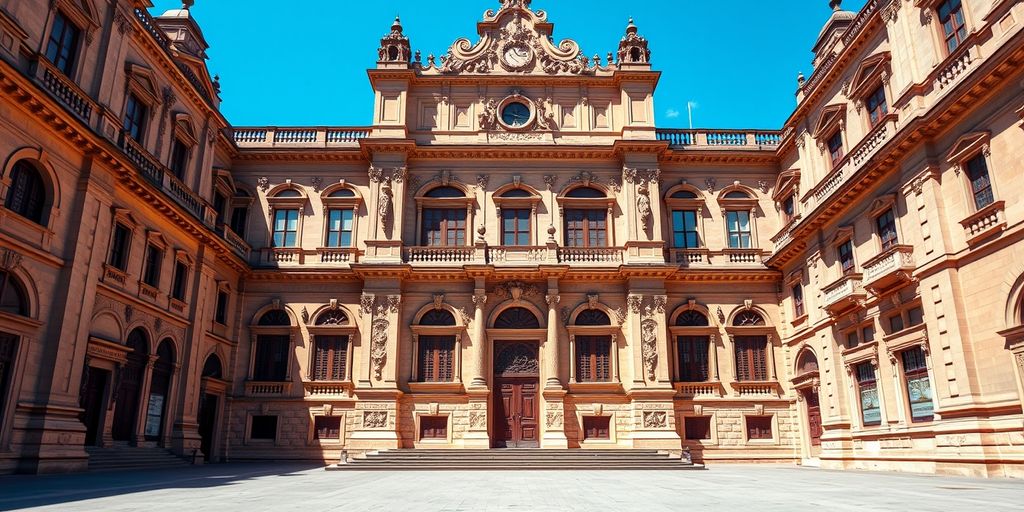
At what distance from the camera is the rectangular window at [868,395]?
69.9 feet

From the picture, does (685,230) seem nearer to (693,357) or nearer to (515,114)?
(693,357)

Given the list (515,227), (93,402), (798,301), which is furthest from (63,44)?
(798,301)

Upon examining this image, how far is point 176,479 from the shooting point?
16094mm

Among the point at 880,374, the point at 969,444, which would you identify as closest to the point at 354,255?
the point at 880,374

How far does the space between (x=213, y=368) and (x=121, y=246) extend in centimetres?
787

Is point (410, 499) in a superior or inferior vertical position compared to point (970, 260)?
inferior

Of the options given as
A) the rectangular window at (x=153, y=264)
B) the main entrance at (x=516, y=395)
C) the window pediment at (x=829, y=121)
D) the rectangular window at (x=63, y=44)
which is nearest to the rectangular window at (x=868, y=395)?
the window pediment at (x=829, y=121)

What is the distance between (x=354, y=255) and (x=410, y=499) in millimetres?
18583

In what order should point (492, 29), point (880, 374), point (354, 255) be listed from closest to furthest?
point (880, 374) → point (354, 255) → point (492, 29)

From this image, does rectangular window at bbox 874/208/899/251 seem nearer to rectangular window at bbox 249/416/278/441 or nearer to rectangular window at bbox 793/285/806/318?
rectangular window at bbox 793/285/806/318

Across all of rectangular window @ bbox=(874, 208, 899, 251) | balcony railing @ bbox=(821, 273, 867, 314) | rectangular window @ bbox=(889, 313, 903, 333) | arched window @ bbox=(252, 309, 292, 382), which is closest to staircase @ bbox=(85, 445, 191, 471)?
arched window @ bbox=(252, 309, 292, 382)

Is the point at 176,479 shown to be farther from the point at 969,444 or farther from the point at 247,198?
the point at 969,444

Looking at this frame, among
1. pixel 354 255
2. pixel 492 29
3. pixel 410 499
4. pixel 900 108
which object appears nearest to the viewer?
pixel 410 499

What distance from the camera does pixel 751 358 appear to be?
28.3m
